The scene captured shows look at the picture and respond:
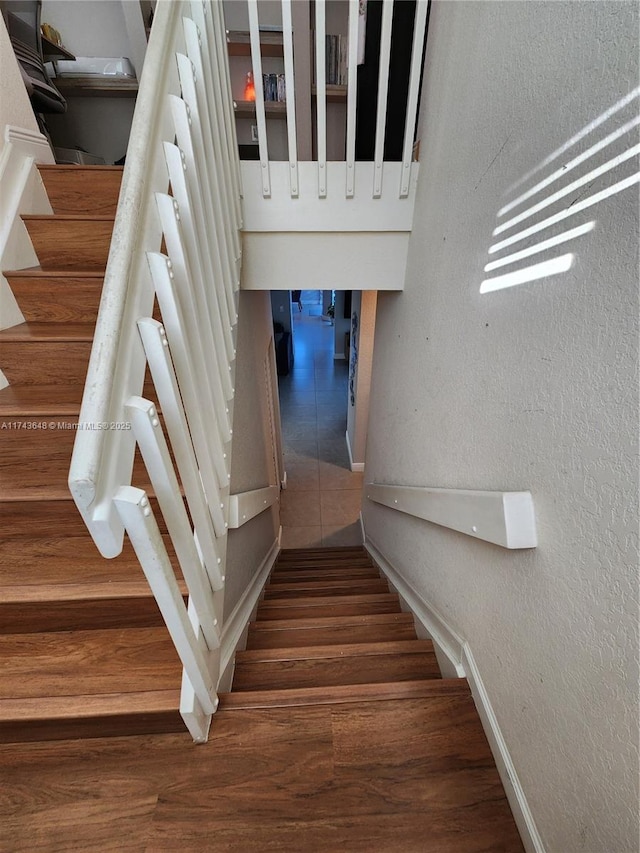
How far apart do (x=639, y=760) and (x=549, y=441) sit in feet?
1.63

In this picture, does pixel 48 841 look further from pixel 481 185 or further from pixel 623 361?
pixel 481 185

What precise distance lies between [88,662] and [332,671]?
29.2 inches

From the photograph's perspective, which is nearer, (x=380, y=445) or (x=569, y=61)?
(x=569, y=61)

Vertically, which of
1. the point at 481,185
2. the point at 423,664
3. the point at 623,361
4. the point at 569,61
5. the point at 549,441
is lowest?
the point at 423,664

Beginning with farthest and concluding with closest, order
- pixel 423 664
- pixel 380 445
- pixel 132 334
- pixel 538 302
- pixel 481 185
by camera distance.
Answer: pixel 380 445, pixel 423 664, pixel 481 185, pixel 538 302, pixel 132 334

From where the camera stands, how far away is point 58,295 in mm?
1604

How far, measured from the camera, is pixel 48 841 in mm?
823

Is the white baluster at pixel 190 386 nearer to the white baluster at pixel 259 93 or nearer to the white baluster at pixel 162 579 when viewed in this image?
the white baluster at pixel 162 579

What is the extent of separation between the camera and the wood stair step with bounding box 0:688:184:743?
2.98 ft

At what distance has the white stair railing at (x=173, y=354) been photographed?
608 mm

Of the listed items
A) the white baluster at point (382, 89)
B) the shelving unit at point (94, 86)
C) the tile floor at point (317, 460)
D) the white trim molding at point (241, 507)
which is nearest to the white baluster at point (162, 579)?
the white trim molding at point (241, 507)

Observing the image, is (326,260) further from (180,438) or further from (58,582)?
(58,582)

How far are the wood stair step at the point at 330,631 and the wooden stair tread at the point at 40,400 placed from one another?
1149 millimetres

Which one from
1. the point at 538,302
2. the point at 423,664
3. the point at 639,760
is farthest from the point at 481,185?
the point at 423,664
